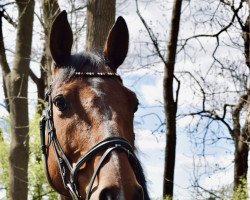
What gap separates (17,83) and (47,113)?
8.00 metres

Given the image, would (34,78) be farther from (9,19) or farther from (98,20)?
(98,20)

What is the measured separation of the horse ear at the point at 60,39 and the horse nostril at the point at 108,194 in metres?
1.05

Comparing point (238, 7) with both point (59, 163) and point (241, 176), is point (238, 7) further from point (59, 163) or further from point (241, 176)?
point (59, 163)

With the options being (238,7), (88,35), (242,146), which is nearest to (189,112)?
(242,146)

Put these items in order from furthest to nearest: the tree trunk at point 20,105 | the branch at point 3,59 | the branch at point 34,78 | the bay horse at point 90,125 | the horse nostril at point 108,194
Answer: the branch at point 34,78 < the branch at point 3,59 < the tree trunk at point 20,105 < the bay horse at point 90,125 < the horse nostril at point 108,194

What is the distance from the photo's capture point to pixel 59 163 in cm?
306

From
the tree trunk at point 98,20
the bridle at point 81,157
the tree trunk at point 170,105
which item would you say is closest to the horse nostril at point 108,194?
the bridle at point 81,157

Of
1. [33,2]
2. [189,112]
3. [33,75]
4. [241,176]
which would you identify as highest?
[33,2]

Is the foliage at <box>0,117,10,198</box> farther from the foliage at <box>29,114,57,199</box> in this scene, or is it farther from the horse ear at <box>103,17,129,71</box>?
the horse ear at <box>103,17,129,71</box>

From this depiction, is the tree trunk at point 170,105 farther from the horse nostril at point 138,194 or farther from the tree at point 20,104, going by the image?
the horse nostril at point 138,194

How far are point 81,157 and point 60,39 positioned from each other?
876mm

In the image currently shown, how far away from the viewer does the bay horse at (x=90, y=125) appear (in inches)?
104

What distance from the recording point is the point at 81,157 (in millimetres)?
2854

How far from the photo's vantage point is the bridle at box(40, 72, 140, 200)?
2719 mm
